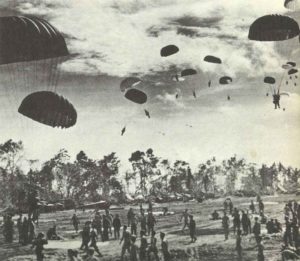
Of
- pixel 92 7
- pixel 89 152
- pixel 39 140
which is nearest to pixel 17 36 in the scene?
pixel 92 7

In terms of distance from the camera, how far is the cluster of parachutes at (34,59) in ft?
33.0

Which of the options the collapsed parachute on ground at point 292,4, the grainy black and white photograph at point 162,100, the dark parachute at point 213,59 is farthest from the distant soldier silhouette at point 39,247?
the collapsed parachute on ground at point 292,4

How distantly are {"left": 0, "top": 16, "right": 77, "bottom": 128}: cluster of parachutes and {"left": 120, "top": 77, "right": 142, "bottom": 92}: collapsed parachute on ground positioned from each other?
2.13 m

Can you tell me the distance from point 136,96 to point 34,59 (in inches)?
193

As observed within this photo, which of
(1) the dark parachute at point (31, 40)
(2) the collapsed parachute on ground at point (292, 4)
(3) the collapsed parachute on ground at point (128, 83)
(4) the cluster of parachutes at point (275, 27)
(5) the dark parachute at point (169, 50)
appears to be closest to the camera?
(1) the dark parachute at point (31, 40)

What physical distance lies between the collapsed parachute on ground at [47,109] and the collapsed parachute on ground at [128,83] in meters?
2.79

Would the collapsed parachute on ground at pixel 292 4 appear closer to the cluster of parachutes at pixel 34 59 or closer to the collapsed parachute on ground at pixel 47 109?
the cluster of parachutes at pixel 34 59

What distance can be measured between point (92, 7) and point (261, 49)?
5723 mm

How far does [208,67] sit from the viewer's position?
15.6 meters

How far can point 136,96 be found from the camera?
14578 millimetres

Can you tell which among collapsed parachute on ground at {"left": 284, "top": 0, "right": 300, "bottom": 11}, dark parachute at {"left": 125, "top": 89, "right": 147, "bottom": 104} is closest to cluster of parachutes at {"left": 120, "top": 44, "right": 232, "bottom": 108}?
dark parachute at {"left": 125, "top": 89, "right": 147, "bottom": 104}

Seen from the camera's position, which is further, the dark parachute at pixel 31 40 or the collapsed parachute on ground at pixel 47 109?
the collapsed parachute on ground at pixel 47 109

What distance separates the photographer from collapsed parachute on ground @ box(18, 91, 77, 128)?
11.3m

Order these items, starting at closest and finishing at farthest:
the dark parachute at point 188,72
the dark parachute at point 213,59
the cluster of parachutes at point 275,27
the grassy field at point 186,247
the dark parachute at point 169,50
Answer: the grassy field at point 186,247 < the cluster of parachutes at point 275,27 < the dark parachute at point 169,50 < the dark parachute at point 213,59 < the dark parachute at point 188,72
